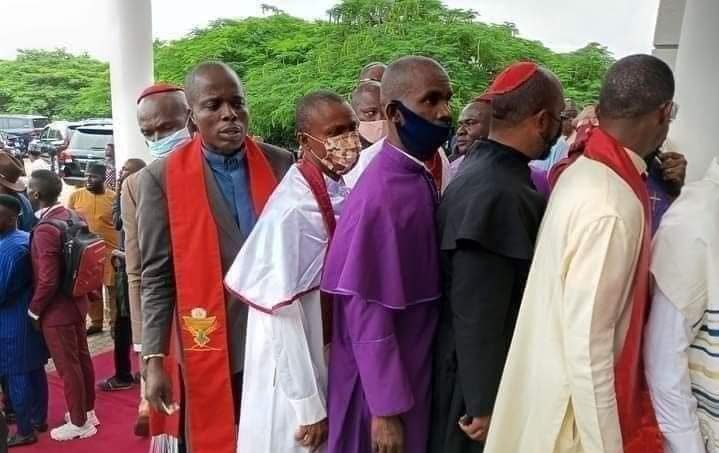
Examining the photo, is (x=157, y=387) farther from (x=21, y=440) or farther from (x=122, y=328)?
(x=122, y=328)

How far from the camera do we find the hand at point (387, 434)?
74.5 inches

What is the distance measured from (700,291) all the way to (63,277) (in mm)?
3699

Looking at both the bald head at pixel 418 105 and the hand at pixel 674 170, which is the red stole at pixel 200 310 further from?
A: the hand at pixel 674 170

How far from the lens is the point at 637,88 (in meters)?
1.66

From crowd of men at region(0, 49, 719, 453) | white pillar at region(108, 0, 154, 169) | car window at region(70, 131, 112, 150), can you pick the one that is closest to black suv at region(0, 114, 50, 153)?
car window at region(70, 131, 112, 150)

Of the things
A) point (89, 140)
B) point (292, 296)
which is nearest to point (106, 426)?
point (292, 296)

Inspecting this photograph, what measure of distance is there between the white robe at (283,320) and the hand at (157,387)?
399 mm

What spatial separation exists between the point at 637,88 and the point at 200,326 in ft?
5.73

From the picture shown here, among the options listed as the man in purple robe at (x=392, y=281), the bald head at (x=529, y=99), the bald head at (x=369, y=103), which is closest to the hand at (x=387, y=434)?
the man in purple robe at (x=392, y=281)

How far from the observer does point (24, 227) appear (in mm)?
5016

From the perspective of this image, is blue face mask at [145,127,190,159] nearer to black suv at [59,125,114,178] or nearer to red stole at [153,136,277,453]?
red stole at [153,136,277,453]

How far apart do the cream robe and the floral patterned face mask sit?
0.76 metres

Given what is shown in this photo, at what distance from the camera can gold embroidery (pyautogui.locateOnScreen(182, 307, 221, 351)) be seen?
242 cm

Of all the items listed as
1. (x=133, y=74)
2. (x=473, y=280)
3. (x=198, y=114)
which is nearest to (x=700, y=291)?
(x=473, y=280)
